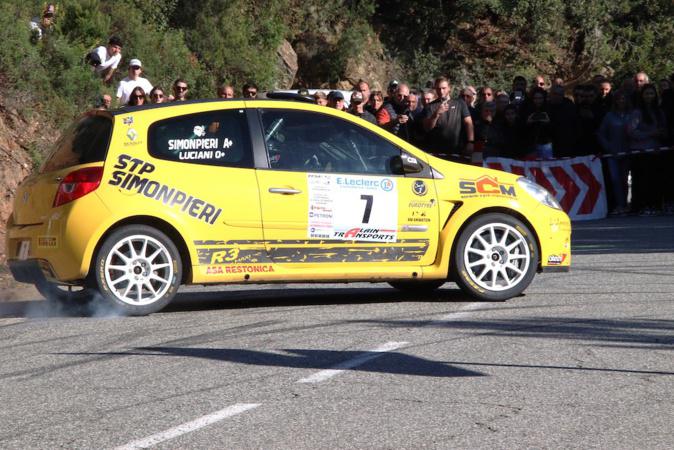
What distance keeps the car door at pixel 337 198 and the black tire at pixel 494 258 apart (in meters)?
0.27

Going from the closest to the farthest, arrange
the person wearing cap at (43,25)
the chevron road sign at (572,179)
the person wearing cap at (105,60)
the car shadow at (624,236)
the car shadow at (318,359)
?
1. the car shadow at (318,359)
2. the car shadow at (624,236)
3. the person wearing cap at (105,60)
4. the person wearing cap at (43,25)
5. the chevron road sign at (572,179)

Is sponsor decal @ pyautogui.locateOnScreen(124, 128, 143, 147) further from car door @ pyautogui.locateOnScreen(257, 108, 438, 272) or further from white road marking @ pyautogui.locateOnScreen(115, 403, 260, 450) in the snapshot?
white road marking @ pyautogui.locateOnScreen(115, 403, 260, 450)

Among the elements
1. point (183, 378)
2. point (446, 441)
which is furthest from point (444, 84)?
point (446, 441)

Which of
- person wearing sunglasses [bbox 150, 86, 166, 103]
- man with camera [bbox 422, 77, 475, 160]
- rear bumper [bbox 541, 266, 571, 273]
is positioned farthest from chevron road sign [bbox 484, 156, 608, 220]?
rear bumper [bbox 541, 266, 571, 273]

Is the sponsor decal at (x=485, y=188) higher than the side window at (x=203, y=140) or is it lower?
lower

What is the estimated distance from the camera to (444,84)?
16.4 metres

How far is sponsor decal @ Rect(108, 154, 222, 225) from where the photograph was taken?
33.7 feet

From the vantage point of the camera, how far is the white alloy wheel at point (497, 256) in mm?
10938

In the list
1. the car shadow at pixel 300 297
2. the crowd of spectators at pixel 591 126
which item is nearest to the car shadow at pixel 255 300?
the car shadow at pixel 300 297

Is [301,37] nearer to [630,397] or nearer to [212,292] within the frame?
[212,292]

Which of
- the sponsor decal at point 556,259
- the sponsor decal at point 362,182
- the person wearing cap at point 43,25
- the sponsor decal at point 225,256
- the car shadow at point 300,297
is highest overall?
the person wearing cap at point 43,25

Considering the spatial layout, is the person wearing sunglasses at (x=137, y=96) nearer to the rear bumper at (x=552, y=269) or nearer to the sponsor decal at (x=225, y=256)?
the sponsor decal at (x=225, y=256)

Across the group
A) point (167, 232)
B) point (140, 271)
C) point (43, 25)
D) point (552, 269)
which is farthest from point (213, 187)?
point (43, 25)

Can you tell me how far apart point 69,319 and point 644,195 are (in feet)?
40.8
